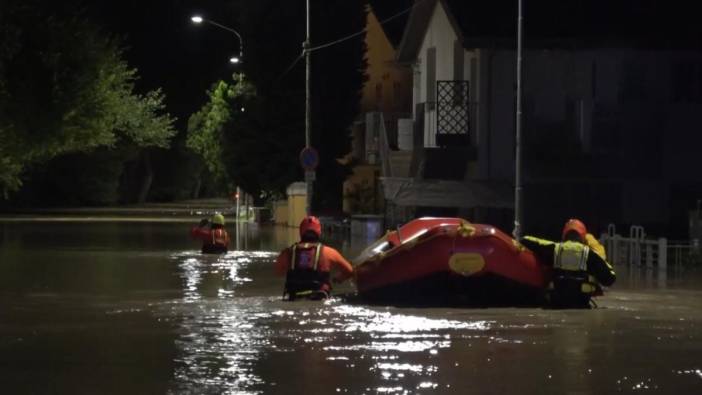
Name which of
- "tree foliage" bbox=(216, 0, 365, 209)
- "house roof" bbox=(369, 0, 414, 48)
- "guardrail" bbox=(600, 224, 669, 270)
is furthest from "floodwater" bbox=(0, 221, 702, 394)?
"house roof" bbox=(369, 0, 414, 48)

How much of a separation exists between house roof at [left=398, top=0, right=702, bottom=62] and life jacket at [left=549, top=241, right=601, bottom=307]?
21014 mm

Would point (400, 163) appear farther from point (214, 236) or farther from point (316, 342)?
point (316, 342)

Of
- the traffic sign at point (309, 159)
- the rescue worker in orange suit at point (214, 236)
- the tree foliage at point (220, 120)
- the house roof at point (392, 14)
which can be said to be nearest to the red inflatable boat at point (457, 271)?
the rescue worker in orange suit at point (214, 236)

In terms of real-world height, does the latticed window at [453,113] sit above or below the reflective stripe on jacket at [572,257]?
above

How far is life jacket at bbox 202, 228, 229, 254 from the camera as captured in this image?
109 ft

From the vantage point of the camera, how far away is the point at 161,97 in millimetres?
49094

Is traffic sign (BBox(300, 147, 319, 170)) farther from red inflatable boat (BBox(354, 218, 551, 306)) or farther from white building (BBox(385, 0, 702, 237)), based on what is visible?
red inflatable boat (BBox(354, 218, 551, 306))

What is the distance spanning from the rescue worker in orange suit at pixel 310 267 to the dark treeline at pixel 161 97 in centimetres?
1664

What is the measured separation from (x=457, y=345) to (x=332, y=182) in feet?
142

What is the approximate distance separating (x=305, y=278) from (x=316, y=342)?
4.71 meters

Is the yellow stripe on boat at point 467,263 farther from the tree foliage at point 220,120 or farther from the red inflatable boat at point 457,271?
the tree foliage at point 220,120

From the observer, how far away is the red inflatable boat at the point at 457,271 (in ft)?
62.8

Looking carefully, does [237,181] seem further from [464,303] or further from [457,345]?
[457,345]

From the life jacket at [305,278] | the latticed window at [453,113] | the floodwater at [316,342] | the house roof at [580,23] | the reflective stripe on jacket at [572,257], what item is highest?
the house roof at [580,23]
